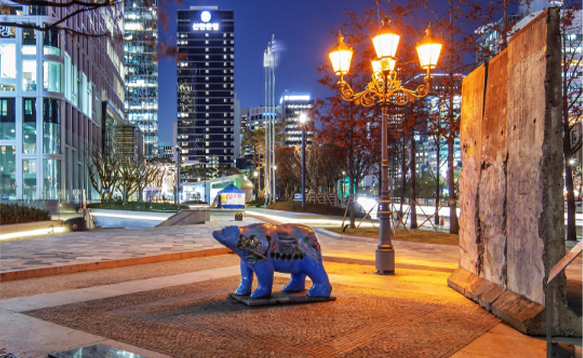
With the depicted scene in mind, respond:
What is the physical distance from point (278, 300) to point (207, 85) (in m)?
178

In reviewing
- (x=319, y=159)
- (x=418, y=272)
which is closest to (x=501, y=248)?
(x=418, y=272)

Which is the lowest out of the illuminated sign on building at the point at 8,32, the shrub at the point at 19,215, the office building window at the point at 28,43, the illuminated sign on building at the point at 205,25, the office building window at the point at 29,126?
the shrub at the point at 19,215

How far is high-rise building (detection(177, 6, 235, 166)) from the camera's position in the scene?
178m

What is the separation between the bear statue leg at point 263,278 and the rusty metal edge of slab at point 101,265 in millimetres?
5561

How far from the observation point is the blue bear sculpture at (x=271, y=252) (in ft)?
22.9

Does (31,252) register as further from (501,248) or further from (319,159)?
(319,159)

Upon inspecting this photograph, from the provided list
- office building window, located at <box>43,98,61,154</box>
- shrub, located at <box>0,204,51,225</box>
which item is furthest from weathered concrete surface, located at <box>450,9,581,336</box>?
office building window, located at <box>43,98,61,154</box>

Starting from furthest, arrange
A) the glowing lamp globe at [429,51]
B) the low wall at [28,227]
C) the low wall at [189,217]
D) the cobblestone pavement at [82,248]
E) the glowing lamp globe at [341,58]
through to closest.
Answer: the low wall at [189,217] < the low wall at [28,227] < the glowing lamp globe at [341,58] < the cobblestone pavement at [82,248] < the glowing lamp globe at [429,51]

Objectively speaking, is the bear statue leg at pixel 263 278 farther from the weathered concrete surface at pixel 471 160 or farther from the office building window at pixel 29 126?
the office building window at pixel 29 126

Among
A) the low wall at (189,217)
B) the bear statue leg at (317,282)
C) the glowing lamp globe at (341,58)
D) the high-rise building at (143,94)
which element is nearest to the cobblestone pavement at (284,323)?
the bear statue leg at (317,282)

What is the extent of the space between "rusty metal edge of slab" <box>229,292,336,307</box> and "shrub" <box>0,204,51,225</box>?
14.9 m

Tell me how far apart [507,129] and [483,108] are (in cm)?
116

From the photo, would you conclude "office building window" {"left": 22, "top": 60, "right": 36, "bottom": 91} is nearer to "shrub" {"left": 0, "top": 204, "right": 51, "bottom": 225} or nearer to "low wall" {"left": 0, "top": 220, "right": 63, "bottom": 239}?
"shrub" {"left": 0, "top": 204, "right": 51, "bottom": 225}

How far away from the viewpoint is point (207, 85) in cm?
17850
